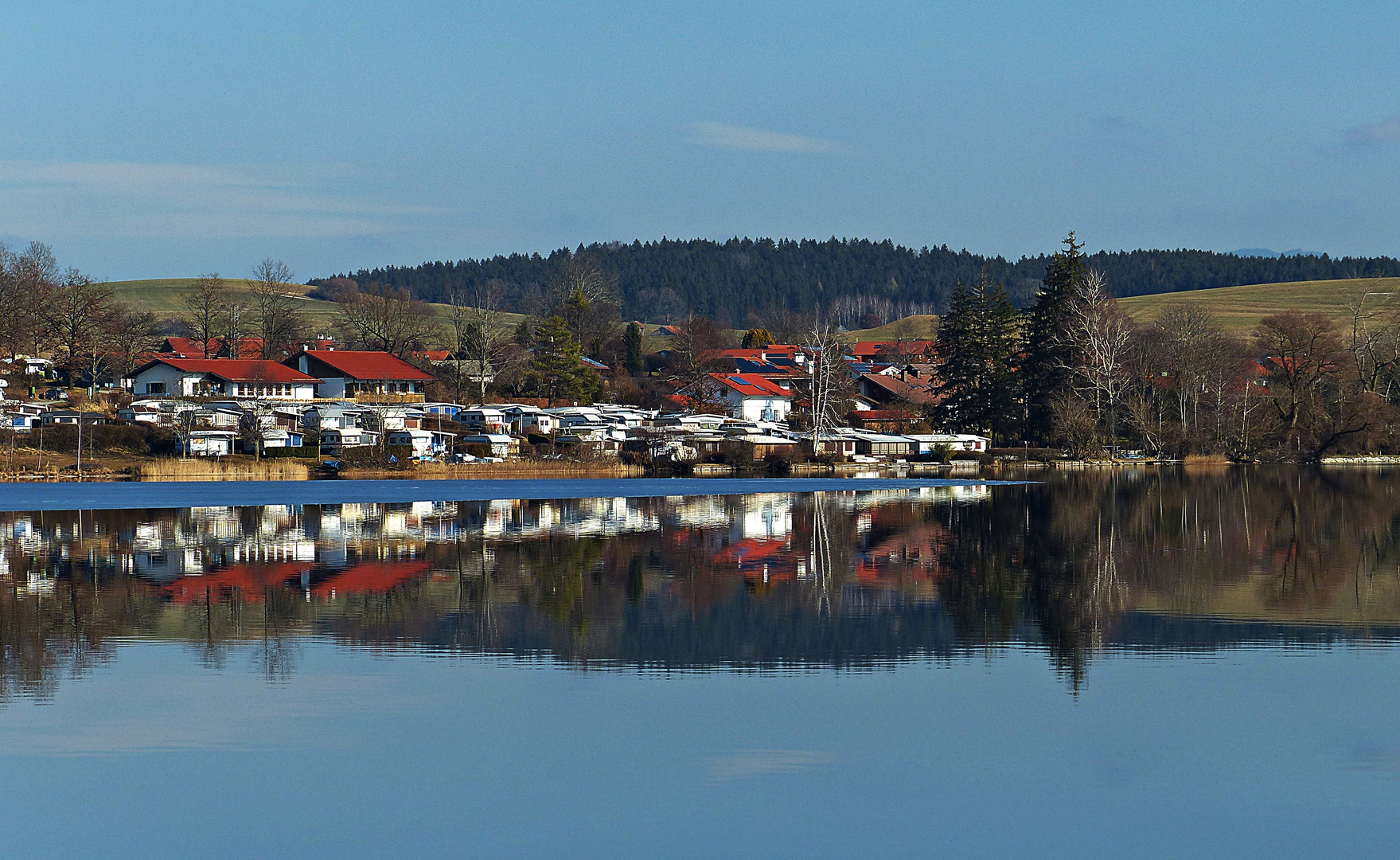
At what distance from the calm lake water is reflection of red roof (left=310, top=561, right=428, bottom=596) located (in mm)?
156

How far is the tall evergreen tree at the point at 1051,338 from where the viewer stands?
89250 mm

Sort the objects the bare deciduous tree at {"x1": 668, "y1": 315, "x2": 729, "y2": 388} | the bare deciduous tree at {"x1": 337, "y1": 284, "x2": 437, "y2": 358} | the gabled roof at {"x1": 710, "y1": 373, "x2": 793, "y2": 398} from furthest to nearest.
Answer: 1. the bare deciduous tree at {"x1": 337, "y1": 284, "x2": 437, "y2": 358}
2. the gabled roof at {"x1": 710, "y1": 373, "x2": 793, "y2": 398}
3. the bare deciduous tree at {"x1": 668, "y1": 315, "x2": 729, "y2": 388}

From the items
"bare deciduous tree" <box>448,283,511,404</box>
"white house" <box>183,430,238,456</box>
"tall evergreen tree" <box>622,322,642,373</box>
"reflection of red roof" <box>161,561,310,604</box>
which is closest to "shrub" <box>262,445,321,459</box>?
"white house" <box>183,430,238,456</box>

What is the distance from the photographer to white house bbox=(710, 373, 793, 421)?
117m

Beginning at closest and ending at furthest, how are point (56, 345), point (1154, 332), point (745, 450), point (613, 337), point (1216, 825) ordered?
point (1216, 825), point (745, 450), point (1154, 332), point (56, 345), point (613, 337)

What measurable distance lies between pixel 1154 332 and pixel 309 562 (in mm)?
84288

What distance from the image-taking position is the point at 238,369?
102 meters

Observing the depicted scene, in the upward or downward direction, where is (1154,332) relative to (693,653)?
upward

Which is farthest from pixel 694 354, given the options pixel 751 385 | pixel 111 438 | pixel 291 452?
pixel 111 438

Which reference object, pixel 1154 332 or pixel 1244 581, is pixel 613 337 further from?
pixel 1244 581

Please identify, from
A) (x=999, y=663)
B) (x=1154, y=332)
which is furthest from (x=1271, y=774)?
(x=1154, y=332)

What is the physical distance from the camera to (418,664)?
54.6 feet

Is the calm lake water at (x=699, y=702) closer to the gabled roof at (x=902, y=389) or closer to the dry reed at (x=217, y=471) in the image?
the dry reed at (x=217, y=471)

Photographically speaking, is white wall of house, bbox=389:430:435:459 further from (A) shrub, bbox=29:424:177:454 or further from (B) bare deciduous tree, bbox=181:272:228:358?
(B) bare deciduous tree, bbox=181:272:228:358
